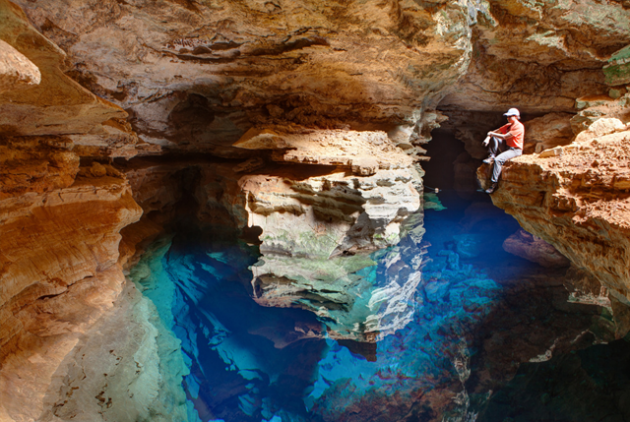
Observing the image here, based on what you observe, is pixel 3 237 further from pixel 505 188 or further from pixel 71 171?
pixel 505 188

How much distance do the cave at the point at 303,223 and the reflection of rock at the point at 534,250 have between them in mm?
57

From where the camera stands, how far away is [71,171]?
3084mm

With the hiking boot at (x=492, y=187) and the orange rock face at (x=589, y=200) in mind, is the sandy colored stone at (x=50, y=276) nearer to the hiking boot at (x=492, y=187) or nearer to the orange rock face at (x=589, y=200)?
the orange rock face at (x=589, y=200)

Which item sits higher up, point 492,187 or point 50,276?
point 492,187

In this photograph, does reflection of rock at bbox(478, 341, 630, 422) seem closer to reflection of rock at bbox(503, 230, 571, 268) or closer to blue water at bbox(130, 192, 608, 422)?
blue water at bbox(130, 192, 608, 422)

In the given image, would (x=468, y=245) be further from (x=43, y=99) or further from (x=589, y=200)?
(x=43, y=99)

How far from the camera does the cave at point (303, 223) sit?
2.71 meters

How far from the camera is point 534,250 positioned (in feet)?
19.5

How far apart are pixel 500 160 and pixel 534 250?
278cm

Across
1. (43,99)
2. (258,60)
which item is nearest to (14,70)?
(43,99)

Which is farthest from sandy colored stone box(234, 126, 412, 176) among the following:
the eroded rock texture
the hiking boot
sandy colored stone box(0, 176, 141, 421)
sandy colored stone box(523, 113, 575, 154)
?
sandy colored stone box(523, 113, 575, 154)

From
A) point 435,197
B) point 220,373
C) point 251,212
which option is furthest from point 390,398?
point 435,197

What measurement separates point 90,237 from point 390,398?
12.9ft

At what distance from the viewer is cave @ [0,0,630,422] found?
106 inches
